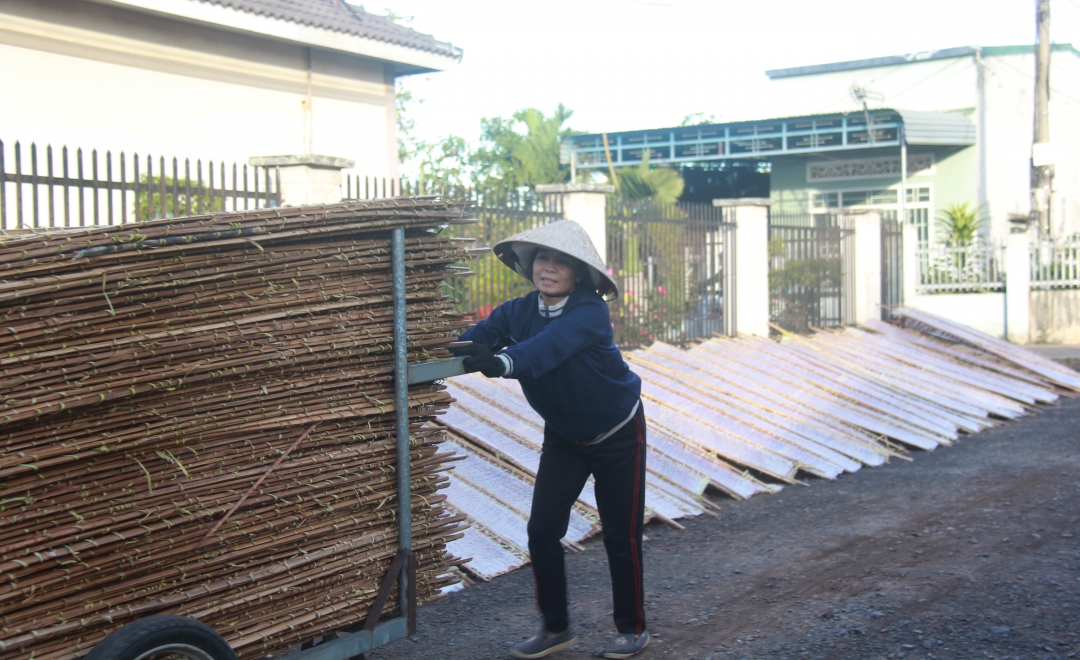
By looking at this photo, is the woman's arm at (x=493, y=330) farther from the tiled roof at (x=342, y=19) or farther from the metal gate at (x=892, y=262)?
the metal gate at (x=892, y=262)

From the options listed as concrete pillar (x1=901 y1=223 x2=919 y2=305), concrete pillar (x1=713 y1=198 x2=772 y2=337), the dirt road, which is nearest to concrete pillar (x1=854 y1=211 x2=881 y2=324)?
concrete pillar (x1=901 y1=223 x2=919 y2=305)

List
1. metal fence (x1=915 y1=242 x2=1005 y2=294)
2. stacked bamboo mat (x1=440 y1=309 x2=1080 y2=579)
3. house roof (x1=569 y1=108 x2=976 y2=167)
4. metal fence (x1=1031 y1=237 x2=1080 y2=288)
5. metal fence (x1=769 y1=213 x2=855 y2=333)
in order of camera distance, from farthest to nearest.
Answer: house roof (x1=569 y1=108 x2=976 y2=167)
metal fence (x1=915 y1=242 x2=1005 y2=294)
metal fence (x1=1031 y1=237 x2=1080 y2=288)
metal fence (x1=769 y1=213 x2=855 y2=333)
stacked bamboo mat (x1=440 y1=309 x2=1080 y2=579)

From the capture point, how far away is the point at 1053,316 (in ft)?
63.0

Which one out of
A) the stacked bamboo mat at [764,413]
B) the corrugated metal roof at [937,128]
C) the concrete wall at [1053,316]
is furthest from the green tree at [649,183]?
the stacked bamboo mat at [764,413]

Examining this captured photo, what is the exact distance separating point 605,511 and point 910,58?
25.4 meters

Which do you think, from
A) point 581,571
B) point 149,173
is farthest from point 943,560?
point 149,173

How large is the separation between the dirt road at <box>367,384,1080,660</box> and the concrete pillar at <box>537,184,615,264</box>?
4.24 m

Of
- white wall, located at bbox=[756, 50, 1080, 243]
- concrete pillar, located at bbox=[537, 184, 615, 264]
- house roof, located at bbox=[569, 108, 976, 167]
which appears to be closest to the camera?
concrete pillar, located at bbox=[537, 184, 615, 264]

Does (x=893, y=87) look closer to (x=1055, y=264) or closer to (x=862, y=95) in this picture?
(x=862, y=95)

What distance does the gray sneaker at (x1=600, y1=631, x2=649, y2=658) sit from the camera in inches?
162

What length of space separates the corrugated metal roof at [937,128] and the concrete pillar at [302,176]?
1639 centimetres

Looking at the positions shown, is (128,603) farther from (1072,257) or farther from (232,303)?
(1072,257)

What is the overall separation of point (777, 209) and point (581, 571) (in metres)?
22.8

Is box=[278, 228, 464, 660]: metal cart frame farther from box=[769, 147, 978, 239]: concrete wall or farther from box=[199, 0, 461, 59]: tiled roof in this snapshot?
box=[769, 147, 978, 239]: concrete wall
